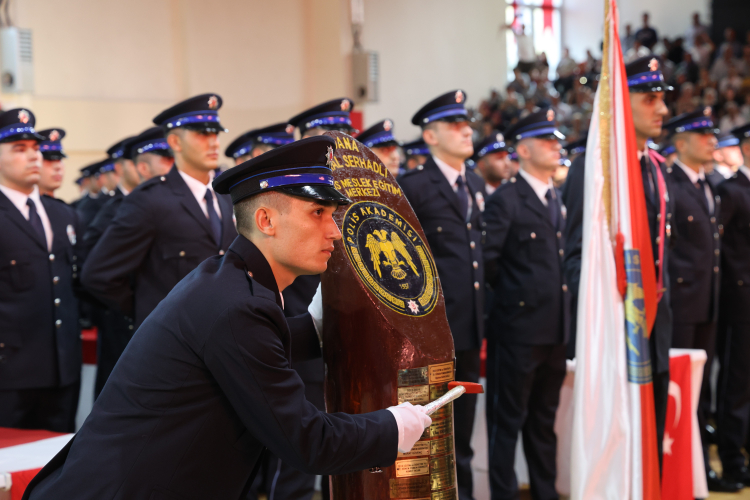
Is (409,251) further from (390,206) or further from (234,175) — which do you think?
(234,175)

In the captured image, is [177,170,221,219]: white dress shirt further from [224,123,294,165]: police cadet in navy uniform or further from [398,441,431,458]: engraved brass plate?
[398,441,431,458]: engraved brass plate

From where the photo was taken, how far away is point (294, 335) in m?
1.97

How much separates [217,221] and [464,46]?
9.11 m

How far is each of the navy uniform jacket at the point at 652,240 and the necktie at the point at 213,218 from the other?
140 centimetres

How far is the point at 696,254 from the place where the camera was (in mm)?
4000

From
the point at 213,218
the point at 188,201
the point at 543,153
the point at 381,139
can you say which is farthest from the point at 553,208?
the point at 188,201

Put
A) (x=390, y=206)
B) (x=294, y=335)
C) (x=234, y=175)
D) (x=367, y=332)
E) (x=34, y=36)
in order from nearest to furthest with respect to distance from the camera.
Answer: (x=234, y=175) → (x=367, y=332) → (x=294, y=335) → (x=390, y=206) → (x=34, y=36)

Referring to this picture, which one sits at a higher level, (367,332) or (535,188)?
(535,188)

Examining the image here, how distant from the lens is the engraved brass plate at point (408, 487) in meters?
1.84

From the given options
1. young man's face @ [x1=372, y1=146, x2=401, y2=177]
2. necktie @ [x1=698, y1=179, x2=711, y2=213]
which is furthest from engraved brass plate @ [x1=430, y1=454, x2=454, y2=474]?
young man's face @ [x1=372, y1=146, x2=401, y2=177]

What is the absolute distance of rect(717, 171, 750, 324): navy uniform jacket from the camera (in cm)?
408

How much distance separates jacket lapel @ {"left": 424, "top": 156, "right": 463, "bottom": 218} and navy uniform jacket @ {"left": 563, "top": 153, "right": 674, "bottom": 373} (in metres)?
0.53

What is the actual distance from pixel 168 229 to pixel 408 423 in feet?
5.89

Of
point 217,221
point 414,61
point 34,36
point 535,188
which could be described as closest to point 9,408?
point 217,221
